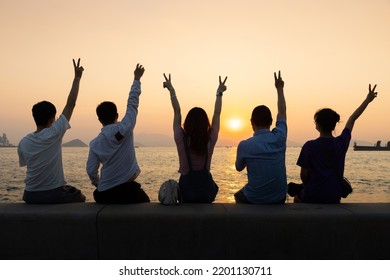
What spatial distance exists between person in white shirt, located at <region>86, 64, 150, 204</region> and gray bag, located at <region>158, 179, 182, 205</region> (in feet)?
1.35

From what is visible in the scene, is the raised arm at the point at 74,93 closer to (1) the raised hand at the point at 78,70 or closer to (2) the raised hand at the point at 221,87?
(1) the raised hand at the point at 78,70

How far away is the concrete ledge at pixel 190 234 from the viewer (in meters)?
3.93

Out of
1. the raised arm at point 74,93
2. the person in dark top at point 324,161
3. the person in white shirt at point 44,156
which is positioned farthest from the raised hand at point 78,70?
the person in dark top at point 324,161

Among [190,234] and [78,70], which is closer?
[190,234]

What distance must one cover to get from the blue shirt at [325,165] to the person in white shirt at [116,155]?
7.20ft

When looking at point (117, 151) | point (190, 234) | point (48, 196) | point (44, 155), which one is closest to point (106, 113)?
point (117, 151)

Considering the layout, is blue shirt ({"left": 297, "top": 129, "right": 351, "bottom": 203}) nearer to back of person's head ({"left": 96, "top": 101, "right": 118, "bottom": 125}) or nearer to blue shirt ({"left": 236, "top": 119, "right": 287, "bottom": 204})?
blue shirt ({"left": 236, "top": 119, "right": 287, "bottom": 204})

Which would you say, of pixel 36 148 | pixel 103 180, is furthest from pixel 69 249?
pixel 36 148

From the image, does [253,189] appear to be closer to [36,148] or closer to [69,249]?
[69,249]

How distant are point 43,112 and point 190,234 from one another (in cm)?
245

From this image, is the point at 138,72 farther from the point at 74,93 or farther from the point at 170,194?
the point at 170,194

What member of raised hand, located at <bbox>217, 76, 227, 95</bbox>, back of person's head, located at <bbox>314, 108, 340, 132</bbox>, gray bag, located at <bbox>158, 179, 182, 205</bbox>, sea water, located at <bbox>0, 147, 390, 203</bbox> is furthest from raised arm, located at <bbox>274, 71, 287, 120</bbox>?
sea water, located at <bbox>0, 147, 390, 203</bbox>

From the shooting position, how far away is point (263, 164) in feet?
14.8

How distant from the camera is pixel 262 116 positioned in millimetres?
4691
